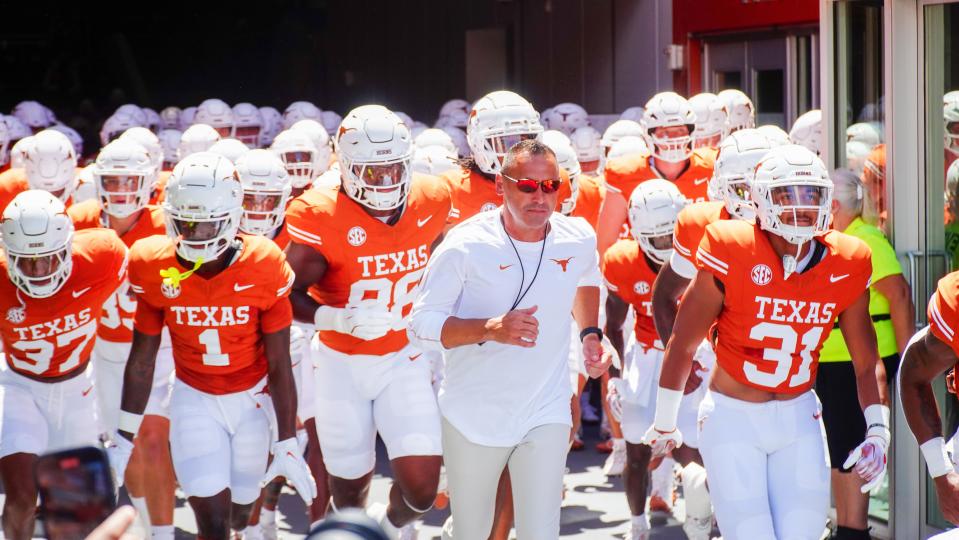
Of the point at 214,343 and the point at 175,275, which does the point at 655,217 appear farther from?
the point at 175,275

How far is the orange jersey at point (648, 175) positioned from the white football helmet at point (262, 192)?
6.65 ft

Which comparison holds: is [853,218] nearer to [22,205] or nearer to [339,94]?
[22,205]

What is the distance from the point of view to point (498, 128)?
22.5 feet

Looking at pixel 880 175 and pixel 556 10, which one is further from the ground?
pixel 556 10

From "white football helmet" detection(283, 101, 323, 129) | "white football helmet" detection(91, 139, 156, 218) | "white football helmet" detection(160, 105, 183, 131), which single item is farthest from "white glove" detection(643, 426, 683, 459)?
"white football helmet" detection(160, 105, 183, 131)

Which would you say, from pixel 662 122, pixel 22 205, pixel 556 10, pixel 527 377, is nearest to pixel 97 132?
pixel 556 10

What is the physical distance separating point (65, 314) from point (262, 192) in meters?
1.25

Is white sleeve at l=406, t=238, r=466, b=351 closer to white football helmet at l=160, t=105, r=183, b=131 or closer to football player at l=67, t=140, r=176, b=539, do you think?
football player at l=67, t=140, r=176, b=539

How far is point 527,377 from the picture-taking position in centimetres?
502

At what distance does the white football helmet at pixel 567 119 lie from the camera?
11.5 meters

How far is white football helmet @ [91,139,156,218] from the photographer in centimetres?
701

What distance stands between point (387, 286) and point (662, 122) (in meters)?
2.78

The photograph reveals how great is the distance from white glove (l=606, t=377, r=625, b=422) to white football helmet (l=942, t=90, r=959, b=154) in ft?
5.85

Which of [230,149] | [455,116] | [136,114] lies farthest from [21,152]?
[455,116]
